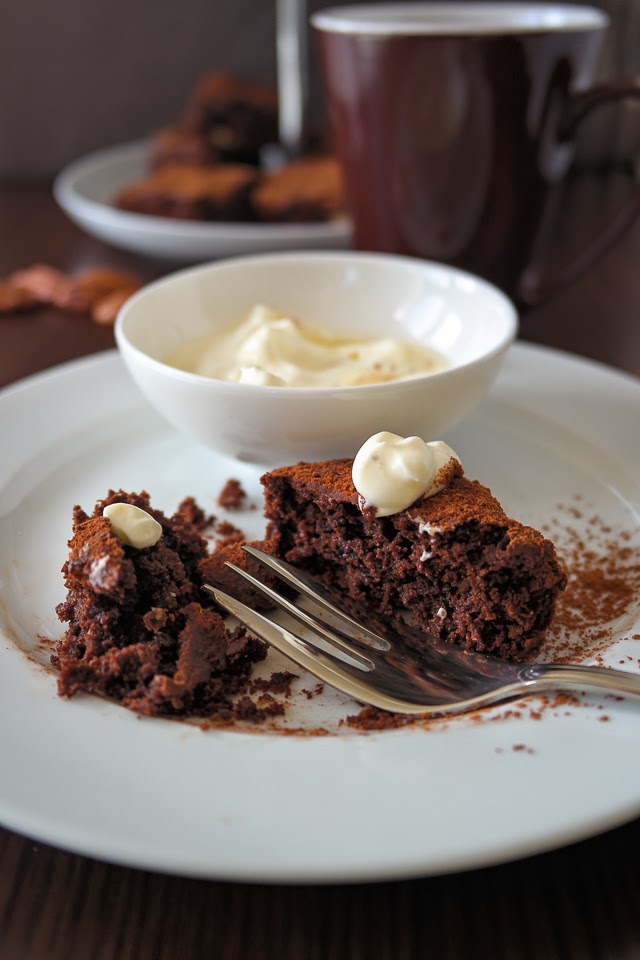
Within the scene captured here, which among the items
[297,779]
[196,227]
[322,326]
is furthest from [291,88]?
[297,779]

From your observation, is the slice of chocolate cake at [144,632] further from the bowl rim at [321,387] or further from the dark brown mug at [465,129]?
the dark brown mug at [465,129]

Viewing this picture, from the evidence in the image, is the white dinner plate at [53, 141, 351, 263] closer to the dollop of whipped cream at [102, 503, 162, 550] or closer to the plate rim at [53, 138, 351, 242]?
the plate rim at [53, 138, 351, 242]

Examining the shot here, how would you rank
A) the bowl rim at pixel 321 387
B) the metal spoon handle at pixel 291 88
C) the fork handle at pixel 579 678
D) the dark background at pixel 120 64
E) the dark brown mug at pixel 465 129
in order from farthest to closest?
the dark background at pixel 120 64 → the metal spoon handle at pixel 291 88 → the dark brown mug at pixel 465 129 → the bowl rim at pixel 321 387 → the fork handle at pixel 579 678

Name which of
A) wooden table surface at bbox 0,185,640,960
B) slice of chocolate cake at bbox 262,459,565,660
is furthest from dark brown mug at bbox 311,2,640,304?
wooden table surface at bbox 0,185,640,960

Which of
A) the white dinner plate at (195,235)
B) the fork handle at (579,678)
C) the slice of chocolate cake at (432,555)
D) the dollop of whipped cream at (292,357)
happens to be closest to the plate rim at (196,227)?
the white dinner plate at (195,235)

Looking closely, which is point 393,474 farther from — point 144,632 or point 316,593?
point 144,632

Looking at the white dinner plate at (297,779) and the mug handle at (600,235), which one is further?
the mug handle at (600,235)

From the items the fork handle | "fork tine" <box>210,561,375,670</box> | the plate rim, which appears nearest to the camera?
the fork handle

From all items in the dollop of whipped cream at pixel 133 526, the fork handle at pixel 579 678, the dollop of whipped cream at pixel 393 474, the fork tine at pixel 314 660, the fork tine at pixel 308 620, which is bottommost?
the fork tine at pixel 308 620
